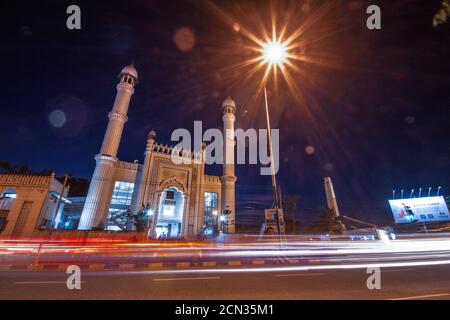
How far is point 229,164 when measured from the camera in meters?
43.6

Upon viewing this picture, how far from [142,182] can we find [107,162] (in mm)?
6234

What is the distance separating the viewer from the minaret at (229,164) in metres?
40.2

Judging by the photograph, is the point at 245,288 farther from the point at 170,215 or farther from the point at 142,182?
the point at 170,215

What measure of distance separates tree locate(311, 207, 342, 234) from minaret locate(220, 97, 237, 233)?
20061 mm

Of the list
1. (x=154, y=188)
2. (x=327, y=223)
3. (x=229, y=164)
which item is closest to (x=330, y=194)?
(x=327, y=223)

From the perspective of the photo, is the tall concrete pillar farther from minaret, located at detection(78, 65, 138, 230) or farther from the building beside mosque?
minaret, located at detection(78, 65, 138, 230)

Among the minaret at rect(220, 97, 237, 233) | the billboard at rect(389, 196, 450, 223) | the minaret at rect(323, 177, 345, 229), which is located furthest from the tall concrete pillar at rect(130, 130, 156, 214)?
the billboard at rect(389, 196, 450, 223)

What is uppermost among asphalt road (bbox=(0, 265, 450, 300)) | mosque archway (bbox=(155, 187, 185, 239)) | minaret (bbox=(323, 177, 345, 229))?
minaret (bbox=(323, 177, 345, 229))

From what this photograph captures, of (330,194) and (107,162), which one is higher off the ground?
(330,194)

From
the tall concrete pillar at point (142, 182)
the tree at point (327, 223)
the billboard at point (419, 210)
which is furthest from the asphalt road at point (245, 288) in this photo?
the billboard at point (419, 210)

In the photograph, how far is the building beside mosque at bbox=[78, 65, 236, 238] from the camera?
3269cm

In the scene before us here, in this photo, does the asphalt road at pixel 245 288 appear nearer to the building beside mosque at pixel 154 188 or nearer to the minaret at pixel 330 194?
the building beside mosque at pixel 154 188
